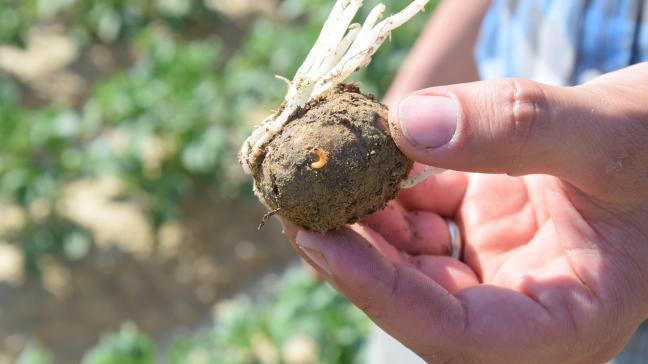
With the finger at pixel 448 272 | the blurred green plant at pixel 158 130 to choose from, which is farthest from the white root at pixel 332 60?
the blurred green plant at pixel 158 130

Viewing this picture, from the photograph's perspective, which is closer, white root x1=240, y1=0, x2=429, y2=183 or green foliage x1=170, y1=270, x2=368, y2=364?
white root x1=240, y1=0, x2=429, y2=183

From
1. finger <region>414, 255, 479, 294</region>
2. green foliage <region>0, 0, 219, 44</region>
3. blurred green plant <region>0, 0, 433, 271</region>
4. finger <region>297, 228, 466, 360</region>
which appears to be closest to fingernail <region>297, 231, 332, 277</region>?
finger <region>297, 228, 466, 360</region>

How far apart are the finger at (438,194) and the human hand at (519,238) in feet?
0.19

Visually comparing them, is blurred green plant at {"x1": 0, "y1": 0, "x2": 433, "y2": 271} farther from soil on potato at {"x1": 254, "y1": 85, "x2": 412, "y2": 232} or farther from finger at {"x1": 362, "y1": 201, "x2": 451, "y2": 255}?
soil on potato at {"x1": 254, "y1": 85, "x2": 412, "y2": 232}

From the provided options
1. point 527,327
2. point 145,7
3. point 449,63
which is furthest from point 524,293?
point 145,7

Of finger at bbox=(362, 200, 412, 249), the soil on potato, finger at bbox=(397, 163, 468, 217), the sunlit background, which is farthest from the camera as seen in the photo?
the sunlit background

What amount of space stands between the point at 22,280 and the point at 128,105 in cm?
98

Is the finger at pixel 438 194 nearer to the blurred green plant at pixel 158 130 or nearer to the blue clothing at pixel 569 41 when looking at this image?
the blue clothing at pixel 569 41

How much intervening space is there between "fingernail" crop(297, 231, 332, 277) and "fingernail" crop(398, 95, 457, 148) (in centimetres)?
33

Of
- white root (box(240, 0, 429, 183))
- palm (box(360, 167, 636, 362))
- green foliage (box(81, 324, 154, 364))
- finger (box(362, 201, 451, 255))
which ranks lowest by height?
palm (box(360, 167, 636, 362))

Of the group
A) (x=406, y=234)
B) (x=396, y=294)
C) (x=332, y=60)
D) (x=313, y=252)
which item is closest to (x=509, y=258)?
(x=406, y=234)

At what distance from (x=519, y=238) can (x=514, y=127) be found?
58 centimetres

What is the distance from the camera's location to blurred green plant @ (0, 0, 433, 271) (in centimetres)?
371

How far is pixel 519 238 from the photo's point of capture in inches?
74.7
